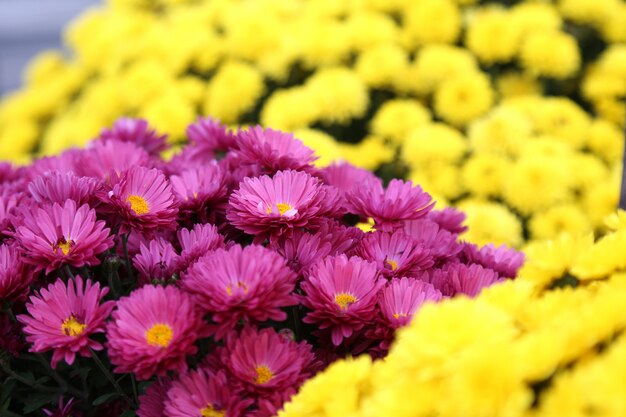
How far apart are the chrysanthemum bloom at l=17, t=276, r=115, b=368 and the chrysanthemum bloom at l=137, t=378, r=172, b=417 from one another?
0.30 feet

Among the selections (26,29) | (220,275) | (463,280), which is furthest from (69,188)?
(26,29)

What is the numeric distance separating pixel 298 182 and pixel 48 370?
43cm

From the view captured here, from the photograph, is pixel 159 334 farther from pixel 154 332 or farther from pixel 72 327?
pixel 72 327

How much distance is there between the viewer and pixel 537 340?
0.69 metres

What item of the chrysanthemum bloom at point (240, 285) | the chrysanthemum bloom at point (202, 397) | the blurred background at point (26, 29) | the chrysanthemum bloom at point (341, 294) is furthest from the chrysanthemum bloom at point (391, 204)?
the blurred background at point (26, 29)

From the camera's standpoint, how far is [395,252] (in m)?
1.12

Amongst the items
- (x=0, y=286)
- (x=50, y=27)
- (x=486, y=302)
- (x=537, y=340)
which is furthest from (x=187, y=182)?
(x=50, y=27)

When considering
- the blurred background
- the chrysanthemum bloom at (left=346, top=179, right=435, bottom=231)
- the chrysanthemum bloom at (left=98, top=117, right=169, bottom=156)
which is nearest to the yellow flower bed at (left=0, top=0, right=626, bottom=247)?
the chrysanthemum bloom at (left=98, top=117, right=169, bottom=156)

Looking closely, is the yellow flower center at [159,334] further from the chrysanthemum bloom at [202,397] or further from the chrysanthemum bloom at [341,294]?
the chrysanthemum bloom at [341,294]

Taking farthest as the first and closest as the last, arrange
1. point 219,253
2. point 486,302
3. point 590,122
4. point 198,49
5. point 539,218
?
1. point 198,49
2. point 590,122
3. point 539,218
4. point 219,253
5. point 486,302

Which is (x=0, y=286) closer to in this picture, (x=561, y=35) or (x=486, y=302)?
(x=486, y=302)

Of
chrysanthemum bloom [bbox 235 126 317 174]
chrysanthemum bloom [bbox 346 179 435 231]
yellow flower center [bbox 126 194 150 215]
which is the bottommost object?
chrysanthemum bloom [bbox 346 179 435 231]

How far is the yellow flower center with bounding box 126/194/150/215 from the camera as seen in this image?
3.43 feet

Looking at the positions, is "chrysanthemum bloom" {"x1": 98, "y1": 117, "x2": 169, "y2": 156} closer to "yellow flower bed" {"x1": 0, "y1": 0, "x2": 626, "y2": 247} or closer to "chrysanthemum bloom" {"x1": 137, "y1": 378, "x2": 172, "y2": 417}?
"yellow flower bed" {"x1": 0, "y1": 0, "x2": 626, "y2": 247}
